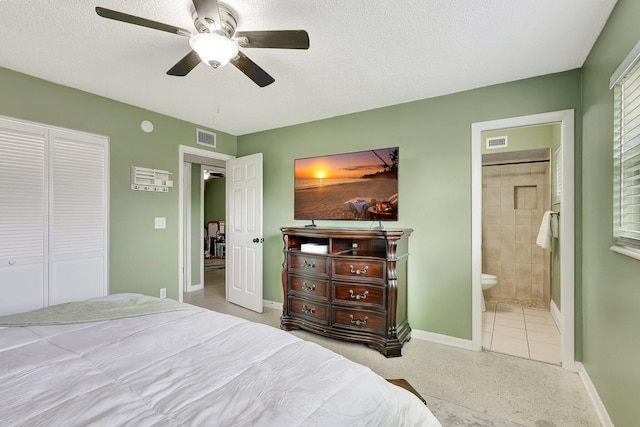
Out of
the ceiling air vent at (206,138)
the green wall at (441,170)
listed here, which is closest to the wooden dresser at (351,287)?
the green wall at (441,170)

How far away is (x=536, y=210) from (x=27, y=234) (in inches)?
232

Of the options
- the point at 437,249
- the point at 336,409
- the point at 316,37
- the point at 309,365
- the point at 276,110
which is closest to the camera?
the point at 336,409

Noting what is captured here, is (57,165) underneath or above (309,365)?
above

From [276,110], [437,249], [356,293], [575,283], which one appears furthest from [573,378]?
Answer: [276,110]

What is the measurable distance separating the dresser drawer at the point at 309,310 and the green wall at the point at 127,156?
1521 mm

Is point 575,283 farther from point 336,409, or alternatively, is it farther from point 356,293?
point 336,409

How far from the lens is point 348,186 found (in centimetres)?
341

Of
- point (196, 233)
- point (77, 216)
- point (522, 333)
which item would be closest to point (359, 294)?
point (522, 333)

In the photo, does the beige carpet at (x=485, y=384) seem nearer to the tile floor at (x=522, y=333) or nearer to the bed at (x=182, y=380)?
the tile floor at (x=522, y=333)

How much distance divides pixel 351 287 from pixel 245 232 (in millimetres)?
1809

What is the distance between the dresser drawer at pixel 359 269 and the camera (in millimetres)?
2768

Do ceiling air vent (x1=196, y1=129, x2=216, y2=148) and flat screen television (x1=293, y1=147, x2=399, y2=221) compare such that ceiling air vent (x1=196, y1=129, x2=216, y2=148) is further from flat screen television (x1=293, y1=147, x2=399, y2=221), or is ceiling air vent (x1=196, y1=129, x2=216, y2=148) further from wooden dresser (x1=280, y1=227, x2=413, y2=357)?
wooden dresser (x1=280, y1=227, x2=413, y2=357)

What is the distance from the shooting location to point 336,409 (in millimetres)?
903

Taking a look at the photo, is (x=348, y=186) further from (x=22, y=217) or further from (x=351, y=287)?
(x=22, y=217)
